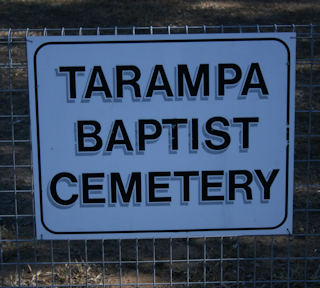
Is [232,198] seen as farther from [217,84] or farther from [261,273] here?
[261,273]

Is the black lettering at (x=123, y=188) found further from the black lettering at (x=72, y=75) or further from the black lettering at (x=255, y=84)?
the black lettering at (x=255, y=84)

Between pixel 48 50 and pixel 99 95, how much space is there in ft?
1.13

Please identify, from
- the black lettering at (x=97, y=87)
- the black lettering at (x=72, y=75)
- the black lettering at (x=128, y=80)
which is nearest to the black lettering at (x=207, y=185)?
the black lettering at (x=128, y=80)

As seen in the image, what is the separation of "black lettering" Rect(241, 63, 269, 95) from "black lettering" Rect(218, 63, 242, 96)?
0.17ft

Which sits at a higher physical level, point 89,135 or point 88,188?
point 89,135

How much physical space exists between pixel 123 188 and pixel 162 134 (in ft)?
1.16

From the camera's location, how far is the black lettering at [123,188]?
9.43 ft

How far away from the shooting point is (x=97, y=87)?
2.81 m

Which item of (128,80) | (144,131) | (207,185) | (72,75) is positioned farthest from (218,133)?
(72,75)

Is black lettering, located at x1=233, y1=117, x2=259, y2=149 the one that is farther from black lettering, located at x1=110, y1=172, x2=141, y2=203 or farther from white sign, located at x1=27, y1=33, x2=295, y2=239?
black lettering, located at x1=110, y1=172, x2=141, y2=203

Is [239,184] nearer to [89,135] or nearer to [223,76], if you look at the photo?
[223,76]

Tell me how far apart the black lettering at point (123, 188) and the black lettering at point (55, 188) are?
0.64ft

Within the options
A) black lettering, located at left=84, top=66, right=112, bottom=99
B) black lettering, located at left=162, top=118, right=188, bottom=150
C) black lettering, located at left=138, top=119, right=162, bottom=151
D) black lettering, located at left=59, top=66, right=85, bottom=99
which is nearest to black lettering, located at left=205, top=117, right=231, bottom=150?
black lettering, located at left=162, top=118, right=188, bottom=150

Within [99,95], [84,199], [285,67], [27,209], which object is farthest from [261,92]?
[27,209]
